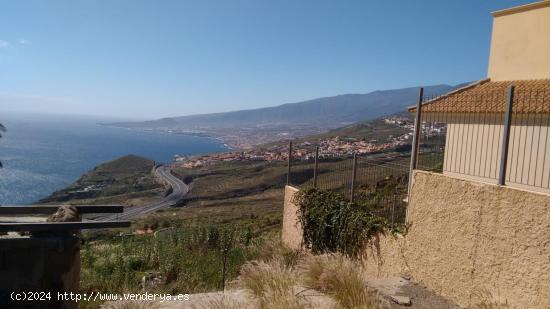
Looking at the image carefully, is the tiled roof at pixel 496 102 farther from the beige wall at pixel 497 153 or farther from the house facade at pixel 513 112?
the beige wall at pixel 497 153

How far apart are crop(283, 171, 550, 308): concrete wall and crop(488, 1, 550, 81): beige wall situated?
5820 mm

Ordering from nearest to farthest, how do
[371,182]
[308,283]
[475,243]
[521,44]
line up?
1. [308,283]
2. [475,243]
3. [371,182]
4. [521,44]

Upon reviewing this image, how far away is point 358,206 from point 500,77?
601 centimetres

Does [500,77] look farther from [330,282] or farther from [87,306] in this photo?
[87,306]

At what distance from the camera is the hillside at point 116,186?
2694 inches

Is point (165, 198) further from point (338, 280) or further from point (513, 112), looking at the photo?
point (338, 280)

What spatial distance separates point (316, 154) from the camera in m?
10.6

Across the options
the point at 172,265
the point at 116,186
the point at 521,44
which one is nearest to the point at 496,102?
the point at 521,44

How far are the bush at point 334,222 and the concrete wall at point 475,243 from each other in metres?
0.71

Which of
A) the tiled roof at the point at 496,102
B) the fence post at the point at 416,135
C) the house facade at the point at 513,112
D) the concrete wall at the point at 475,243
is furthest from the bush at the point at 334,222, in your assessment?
the tiled roof at the point at 496,102

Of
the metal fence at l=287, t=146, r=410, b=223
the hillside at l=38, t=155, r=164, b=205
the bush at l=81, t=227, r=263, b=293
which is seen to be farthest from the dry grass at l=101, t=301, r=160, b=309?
the hillside at l=38, t=155, r=164, b=205

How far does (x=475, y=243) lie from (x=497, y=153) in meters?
1.37

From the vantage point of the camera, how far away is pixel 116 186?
8462 cm

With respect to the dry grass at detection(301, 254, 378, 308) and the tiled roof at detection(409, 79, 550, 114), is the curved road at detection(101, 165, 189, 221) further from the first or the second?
the dry grass at detection(301, 254, 378, 308)
